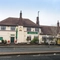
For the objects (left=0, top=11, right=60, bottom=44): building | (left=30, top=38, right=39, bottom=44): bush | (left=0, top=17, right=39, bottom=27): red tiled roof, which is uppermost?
(left=0, top=17, right=39, bottom=27): red tiled roof

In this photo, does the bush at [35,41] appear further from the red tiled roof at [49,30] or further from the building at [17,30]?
the red tiled roof at [49,30]

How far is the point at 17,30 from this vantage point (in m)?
56.8

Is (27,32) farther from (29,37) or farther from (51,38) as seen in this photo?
(51,38)

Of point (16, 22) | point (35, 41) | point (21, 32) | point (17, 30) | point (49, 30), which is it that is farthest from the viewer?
point (49, 30)

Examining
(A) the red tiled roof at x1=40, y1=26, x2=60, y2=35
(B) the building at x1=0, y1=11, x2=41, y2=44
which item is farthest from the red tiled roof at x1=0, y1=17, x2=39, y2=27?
(A) the red tiled roof at x1=40, y1=26, x2=60, y2=35

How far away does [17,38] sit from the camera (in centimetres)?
5622

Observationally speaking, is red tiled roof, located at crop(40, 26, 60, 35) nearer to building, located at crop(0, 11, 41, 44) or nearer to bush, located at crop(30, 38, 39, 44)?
building, located at crop(0, 11, 41, 44)

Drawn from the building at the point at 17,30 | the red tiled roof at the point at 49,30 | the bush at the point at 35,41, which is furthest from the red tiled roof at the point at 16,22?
the bush at the point at 35,41

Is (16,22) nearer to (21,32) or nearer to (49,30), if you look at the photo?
(21,32)

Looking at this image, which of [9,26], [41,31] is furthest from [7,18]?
[41,31]

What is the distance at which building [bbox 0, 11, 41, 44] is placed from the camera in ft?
182

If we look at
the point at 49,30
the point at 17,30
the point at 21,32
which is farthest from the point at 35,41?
the point at 49,30

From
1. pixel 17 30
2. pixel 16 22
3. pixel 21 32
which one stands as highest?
pixel 16 22

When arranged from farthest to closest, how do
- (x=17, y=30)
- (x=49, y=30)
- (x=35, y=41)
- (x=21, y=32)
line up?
(x=49, y=30) → (x=21, y=32) → (x=17, y=30) → (x=35, y=41)
